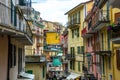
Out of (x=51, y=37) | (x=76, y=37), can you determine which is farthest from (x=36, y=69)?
(x=51, y=37)

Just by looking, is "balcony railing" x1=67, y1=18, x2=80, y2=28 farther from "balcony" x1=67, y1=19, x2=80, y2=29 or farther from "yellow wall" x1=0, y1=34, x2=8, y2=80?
"yellow wall" x1=0, y1=34, x2=8, y2=80

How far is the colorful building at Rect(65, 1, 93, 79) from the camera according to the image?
2025 inches

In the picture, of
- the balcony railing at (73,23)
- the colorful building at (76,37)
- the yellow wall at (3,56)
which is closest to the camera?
the yellow wall at (3,56)

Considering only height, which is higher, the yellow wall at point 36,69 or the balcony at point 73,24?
the balcony at point 73,24

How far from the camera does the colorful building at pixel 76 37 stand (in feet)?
169

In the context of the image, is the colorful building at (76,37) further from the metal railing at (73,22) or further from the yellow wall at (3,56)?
the yellow wall at (3,56)

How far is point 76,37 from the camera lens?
2197 inches

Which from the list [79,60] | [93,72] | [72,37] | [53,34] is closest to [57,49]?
[53,34]

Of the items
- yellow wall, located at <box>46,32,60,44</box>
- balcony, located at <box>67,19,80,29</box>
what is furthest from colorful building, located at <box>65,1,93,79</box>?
yellow wall, located at <box>46,32,60,44</box>

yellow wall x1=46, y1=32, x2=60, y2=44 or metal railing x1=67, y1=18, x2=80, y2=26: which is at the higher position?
metal railing x1=67, y1=18, x2=80, y2=26

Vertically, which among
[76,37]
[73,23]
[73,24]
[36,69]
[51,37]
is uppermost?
[73,23]

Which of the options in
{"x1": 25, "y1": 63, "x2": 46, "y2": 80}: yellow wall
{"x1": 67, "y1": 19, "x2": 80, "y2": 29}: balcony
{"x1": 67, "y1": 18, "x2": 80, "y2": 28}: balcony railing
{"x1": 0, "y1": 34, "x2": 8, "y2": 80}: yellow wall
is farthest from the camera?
{"x1": 67, "y1": 18, "x2": 80, "y2": 28}: balcony railing

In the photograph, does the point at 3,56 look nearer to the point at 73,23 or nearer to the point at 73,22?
the point at 73,23

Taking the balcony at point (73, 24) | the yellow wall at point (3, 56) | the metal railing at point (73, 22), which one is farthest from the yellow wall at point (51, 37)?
the yellow wall at point (3, 56)
